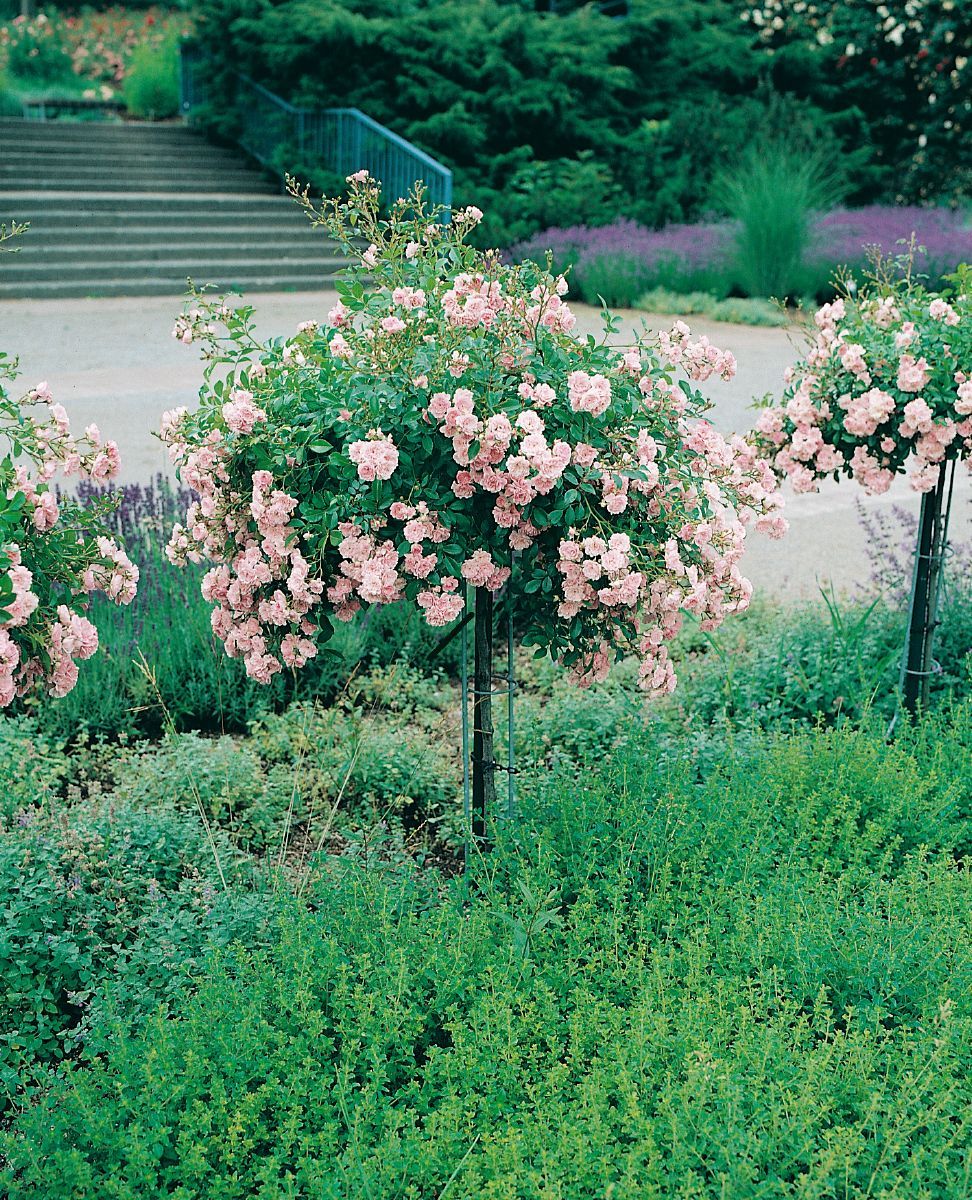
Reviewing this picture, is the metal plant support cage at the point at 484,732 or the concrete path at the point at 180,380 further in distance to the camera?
the concrete path at the point at 180,380

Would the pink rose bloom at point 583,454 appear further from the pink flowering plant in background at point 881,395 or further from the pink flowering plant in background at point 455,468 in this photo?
the pink flowering plant in background at point 881,395

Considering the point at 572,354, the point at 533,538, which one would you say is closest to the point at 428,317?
the point at 572,354

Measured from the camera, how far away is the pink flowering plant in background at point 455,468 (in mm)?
2871

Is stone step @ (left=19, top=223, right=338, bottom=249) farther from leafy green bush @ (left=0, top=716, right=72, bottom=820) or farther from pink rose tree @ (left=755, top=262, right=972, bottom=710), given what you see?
pink rose tree @ (left=755, top=262, right=972, bottom=710)

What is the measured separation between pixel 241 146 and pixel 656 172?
6017 mm

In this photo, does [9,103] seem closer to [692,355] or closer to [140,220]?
[140,220]

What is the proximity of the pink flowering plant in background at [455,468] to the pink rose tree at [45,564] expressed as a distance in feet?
0.96

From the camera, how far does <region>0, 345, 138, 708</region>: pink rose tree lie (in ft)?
8.23

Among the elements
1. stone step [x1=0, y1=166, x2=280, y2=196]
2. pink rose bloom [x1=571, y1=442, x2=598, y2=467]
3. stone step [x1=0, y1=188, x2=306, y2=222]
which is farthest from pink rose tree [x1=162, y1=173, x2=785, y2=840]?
stone step [x1=0, y1=166, x2=280, y2=196]

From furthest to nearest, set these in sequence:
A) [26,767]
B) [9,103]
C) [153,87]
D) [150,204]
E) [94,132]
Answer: [153,87] < [9,103] < [94,132] < [150,204] < [26,767]

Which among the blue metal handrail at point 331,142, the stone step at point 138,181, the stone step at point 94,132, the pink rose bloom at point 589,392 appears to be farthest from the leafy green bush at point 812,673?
the stone step at point 94,132

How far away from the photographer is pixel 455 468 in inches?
117

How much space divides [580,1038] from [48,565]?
4.99 feet

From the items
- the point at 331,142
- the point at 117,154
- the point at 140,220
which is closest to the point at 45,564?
the point at 140,220
